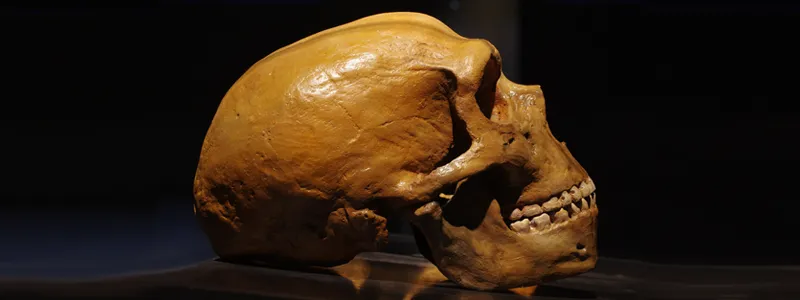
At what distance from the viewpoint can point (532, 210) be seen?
327 centimetres

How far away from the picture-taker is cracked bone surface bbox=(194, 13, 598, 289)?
3.12 meters

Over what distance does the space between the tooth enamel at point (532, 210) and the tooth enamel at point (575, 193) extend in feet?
0.42

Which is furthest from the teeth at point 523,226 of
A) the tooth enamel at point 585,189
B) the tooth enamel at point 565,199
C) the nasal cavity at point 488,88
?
the nasal cavity at point 488,88

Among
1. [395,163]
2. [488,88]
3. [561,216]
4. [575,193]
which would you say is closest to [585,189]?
[575,193]

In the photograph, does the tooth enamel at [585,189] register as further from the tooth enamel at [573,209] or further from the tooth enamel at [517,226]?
the tooth enamel at [517,226]

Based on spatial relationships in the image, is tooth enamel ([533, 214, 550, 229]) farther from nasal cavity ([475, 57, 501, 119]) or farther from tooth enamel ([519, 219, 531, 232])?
nasal cavity ([475, 57, 501, 119])

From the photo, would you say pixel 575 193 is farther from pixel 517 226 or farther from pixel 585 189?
Answer: pixel 517 226

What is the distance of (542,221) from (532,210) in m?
0.05
